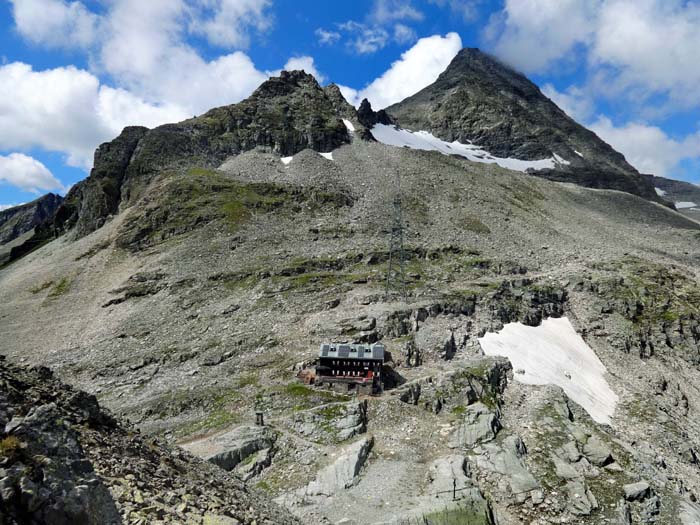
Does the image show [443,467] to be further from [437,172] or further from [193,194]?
[437,172]

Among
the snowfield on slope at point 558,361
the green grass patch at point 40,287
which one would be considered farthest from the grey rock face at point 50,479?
the green grass patch at point 40,287

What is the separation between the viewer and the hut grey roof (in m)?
43.2

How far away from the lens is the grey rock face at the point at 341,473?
3003cm

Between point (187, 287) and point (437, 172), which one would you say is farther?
point (437, 172)

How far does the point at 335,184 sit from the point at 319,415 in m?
76.4

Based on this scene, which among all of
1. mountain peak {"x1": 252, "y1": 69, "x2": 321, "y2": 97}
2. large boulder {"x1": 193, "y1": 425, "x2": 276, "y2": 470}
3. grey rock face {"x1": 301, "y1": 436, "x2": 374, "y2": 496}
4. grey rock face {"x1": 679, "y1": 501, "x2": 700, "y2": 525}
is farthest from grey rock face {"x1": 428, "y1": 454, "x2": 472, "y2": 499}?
mountain peak {"x1": 252, "y1": 69, "x2": 321, "y2": 97}

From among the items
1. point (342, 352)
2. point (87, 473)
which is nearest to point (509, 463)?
point (342, 352)

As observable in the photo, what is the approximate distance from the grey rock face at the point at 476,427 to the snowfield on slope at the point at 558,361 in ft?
30.1

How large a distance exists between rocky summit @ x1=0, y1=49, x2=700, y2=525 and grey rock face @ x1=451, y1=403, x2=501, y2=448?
0.17 m

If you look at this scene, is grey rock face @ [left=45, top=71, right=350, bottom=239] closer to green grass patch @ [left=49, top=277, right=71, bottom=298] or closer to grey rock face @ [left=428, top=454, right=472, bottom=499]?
green grass patch @ [left=49, top=277, right=71, bottom=298]

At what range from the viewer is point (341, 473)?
3123cm

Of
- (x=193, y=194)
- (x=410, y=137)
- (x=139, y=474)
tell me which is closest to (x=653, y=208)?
(x=410, y=137)

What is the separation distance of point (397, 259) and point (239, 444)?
155 feet

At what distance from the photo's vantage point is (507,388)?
44625mm
